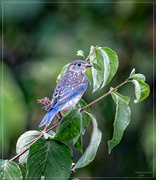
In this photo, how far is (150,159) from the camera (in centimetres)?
561

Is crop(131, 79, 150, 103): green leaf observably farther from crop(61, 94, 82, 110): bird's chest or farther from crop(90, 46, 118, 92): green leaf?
crop(61, 94, 82, 110): bird's chest

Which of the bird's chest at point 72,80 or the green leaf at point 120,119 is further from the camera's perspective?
the bird's chest at point 72,80

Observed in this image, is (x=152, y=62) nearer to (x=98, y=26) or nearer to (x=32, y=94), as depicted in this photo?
(x=98, y=26)

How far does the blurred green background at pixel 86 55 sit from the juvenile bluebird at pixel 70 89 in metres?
1.95

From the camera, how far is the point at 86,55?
5754 mm

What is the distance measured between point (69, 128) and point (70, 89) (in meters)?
1.05

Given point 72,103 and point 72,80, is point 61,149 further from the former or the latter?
point 72,80

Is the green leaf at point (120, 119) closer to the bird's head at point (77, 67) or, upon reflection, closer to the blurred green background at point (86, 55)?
the bird's head at point (77, 67)

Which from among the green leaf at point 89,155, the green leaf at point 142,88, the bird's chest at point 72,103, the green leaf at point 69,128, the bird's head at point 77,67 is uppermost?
the bird's head at point 77,67

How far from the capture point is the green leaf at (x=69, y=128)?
224cm

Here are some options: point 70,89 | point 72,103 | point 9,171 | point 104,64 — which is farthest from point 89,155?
point 70,89

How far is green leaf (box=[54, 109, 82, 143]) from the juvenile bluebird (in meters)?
0.41

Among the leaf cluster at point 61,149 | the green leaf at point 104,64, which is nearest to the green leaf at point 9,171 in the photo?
the leaf cluster at point 61,149

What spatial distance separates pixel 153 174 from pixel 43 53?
99.8 inches
